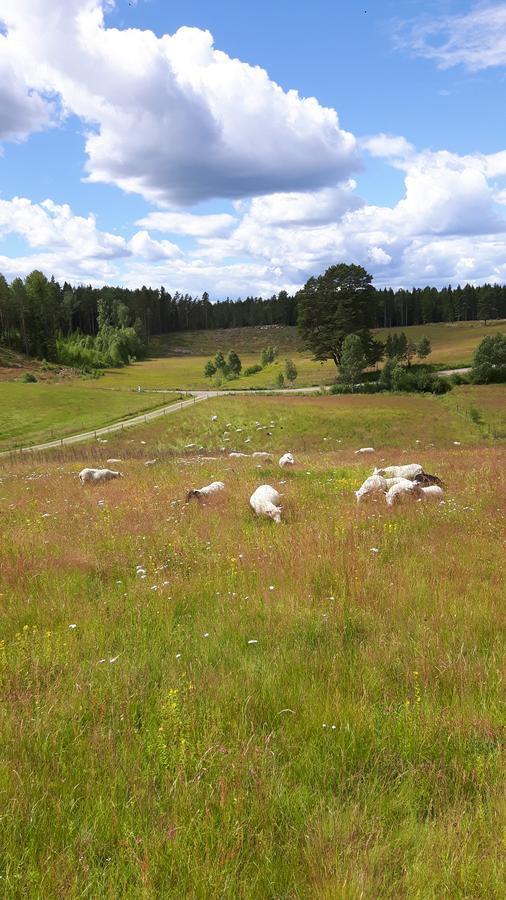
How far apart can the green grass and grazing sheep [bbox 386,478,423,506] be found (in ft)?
138

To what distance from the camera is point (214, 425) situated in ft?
171

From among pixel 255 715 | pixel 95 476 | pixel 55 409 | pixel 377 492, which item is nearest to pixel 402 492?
pixel 377 492

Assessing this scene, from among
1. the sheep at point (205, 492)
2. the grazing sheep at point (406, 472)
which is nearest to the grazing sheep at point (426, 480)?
the grazing sheep at point (406, 472)

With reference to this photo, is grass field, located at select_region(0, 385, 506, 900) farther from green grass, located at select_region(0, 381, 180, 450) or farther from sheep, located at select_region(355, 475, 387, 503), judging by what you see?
green grass, located at select_region(0, 381, 180, 450)

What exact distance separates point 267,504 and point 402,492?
10.7 ft

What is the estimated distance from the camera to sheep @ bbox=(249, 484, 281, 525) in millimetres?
11164

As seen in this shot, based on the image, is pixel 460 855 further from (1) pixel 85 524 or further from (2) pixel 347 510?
(1) pixel 85 524

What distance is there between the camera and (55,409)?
61406 millimetres

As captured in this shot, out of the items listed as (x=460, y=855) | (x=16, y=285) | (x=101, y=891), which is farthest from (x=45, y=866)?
(x=16, y=285)

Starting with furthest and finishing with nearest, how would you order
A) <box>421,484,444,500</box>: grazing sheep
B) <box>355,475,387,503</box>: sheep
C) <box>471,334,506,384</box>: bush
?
<box>471,334,506,384</box>: bush < <box>355,475,387,503</box>: sheep < <box>421,484,444,500</box>: grazing sheep

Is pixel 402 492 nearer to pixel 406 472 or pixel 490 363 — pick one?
pixel 406 472

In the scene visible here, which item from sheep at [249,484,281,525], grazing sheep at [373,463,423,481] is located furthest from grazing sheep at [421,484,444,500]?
sheep at [249,484,281,525]

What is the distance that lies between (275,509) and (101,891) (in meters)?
8.66

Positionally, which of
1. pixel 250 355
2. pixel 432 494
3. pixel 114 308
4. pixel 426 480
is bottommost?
pixel 426 480
